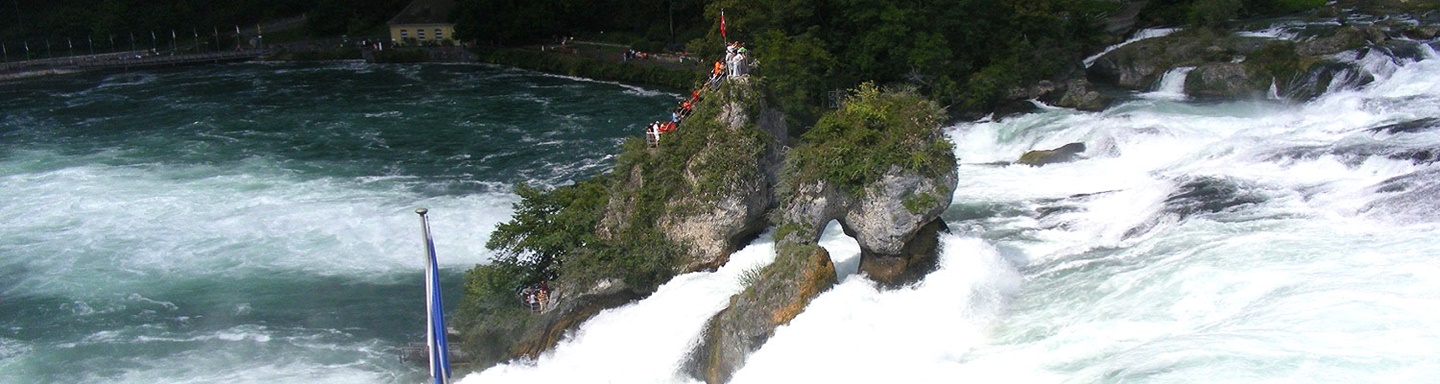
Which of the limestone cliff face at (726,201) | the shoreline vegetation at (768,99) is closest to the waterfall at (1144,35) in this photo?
the shoreline vegetation at (768,99)

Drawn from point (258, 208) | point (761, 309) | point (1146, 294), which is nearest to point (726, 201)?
point (761, 309)

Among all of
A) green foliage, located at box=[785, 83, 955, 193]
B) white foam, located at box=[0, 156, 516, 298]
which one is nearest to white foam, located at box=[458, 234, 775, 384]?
green foliage, located at box=[785, 83, 955, 193]

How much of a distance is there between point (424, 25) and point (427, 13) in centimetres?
109

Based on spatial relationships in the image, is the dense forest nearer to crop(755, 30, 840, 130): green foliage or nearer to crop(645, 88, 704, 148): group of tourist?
crop(755, 30, 840, 130): green foliage

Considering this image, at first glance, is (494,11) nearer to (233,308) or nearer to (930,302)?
(233,308)

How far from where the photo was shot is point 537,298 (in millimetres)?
25656

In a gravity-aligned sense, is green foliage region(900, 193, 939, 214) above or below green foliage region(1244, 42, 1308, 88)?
above

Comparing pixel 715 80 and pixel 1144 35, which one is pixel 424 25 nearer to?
pixel 1144 35

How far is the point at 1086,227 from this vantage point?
89.8 feet

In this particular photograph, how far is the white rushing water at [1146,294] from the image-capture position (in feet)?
61.7

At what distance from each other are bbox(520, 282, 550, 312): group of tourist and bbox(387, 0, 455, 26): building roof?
185ft

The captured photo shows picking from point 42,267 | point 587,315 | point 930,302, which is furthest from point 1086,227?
point 42,267

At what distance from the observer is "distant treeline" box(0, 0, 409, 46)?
282ft

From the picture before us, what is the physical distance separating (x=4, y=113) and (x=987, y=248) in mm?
53108
